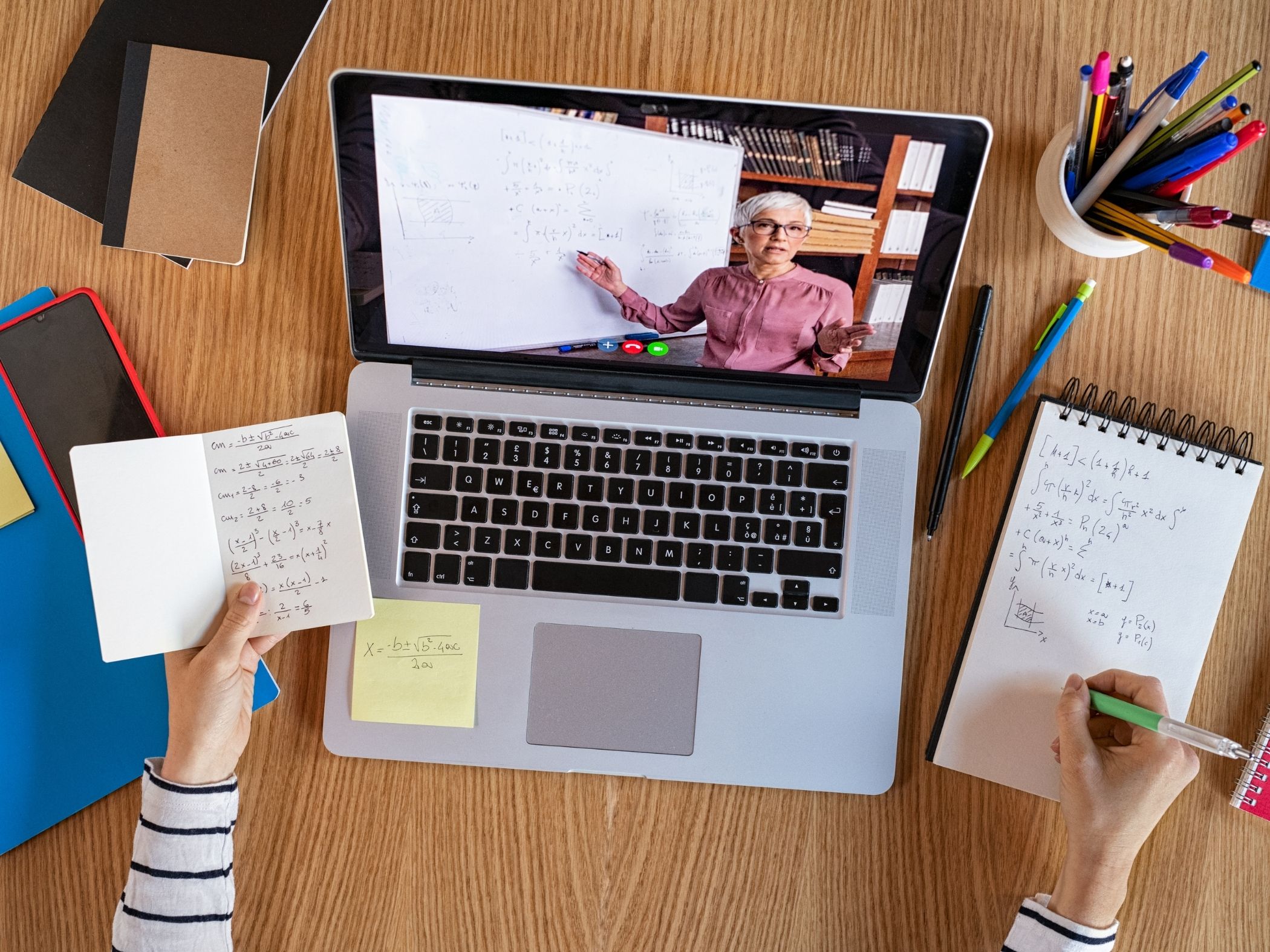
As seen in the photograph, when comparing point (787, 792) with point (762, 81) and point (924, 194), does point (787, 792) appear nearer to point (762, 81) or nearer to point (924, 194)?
point (924, 194)

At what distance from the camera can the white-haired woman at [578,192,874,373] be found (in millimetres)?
Result: 730

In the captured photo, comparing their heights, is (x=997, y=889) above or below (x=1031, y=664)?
below

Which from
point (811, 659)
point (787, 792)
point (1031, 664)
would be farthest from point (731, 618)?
point (1031, 664)

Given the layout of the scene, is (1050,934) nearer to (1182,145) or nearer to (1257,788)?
(1257,788)

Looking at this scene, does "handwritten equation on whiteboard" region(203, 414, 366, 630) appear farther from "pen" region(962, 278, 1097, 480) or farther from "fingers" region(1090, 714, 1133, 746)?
"fingers" region(1090, 714, 1133, 746)

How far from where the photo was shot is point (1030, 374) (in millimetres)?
839

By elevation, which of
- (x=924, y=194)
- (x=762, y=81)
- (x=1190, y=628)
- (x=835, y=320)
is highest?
(x=762, y=81)

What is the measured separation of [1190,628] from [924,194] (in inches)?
19.1

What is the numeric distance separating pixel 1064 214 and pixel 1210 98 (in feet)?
0.45

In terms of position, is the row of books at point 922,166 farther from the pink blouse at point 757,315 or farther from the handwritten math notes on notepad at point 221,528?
the handwritten math notes on notepad at point 221,528

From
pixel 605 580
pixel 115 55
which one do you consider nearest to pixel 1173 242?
pixel 605 580

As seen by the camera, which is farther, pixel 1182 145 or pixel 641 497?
pixel 641 497

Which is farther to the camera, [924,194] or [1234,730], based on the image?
[1234,730]

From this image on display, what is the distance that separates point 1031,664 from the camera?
81cm
